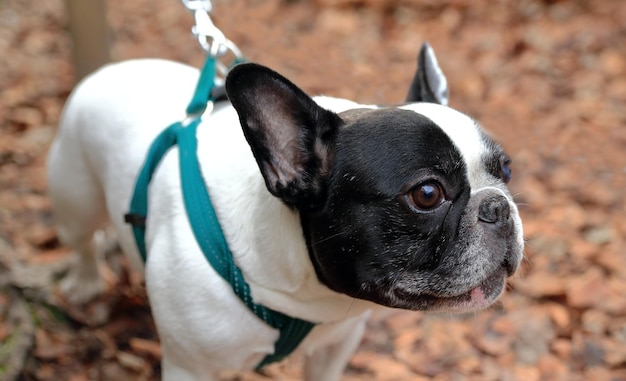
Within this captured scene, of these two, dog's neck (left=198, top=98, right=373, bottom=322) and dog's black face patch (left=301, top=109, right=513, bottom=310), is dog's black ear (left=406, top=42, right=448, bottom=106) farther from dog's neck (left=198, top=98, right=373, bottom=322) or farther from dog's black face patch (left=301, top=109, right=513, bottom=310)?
dog's black face patch (left=301, top=109, right=513, bottom=310)

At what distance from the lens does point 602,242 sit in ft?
13.5

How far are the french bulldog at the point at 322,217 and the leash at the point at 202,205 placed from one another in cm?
3

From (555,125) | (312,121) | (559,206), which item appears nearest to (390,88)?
(555,125)

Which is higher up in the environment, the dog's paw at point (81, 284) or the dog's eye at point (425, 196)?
the dog's eye at point (425, 196)

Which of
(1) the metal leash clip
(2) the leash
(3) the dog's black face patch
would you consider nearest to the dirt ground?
(2) the leash

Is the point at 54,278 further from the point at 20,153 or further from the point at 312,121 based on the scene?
the point at 312,121

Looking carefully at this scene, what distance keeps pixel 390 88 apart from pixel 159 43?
194 cm

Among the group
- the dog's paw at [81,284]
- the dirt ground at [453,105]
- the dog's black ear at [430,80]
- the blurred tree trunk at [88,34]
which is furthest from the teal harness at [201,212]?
the blurred tree trunk at [88,34]

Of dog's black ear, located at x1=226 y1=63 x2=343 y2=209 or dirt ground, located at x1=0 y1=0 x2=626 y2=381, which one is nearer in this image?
dog's black ear, located at x1=226 y1=63 x2=343 y2=209

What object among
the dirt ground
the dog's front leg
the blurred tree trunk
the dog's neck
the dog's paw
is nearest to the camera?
the dog's neck

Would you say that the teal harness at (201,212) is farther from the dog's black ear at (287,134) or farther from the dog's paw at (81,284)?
the dog's paw at (81,284)

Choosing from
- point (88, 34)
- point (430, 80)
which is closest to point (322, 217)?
point (430, 80)

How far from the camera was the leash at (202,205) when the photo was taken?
2.27 meters

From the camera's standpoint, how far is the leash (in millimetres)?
2266
